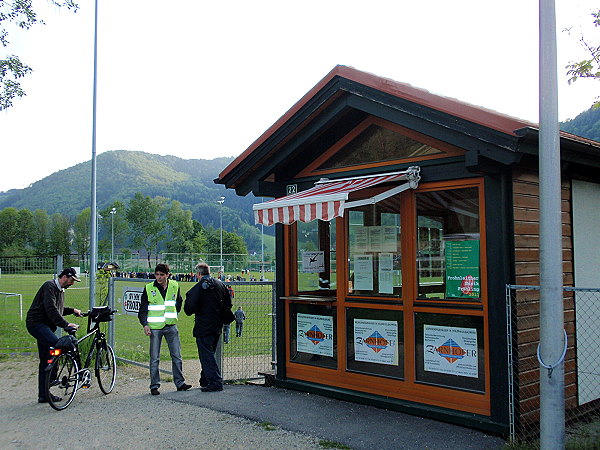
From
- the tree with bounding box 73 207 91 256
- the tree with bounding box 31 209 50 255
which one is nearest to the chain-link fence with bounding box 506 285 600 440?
the tree with bounding box 73 207 91 256

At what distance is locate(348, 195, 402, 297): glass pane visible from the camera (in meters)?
6.64

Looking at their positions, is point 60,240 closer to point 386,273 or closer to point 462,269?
point 386,273

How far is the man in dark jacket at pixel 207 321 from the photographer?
786cm

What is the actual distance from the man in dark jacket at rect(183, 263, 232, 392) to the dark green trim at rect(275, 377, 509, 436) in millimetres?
944

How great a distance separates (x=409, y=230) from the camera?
6457mm

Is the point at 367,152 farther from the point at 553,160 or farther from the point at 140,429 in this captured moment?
the point at 140,429

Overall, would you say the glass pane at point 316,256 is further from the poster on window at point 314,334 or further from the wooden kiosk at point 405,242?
the poster on window at point 314,334

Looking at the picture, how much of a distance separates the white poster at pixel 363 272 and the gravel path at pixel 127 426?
79.4 inches

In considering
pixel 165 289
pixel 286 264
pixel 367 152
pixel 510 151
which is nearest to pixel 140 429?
pixel 165 289

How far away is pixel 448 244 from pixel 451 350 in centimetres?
113

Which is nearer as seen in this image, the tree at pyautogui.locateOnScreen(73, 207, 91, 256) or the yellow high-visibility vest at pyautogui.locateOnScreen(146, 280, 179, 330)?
the yellow high-visibility vest at pyautogui.locateOnScreen(146, 280, 179, 330)

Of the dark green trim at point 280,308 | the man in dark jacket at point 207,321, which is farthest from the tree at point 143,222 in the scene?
the dark green trim at point 280,308

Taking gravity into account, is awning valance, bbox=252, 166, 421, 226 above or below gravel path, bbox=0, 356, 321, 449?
above

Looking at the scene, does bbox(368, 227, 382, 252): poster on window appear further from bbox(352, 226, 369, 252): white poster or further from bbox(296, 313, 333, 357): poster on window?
A: bbox(296, 313, 333, 357): poster on window
